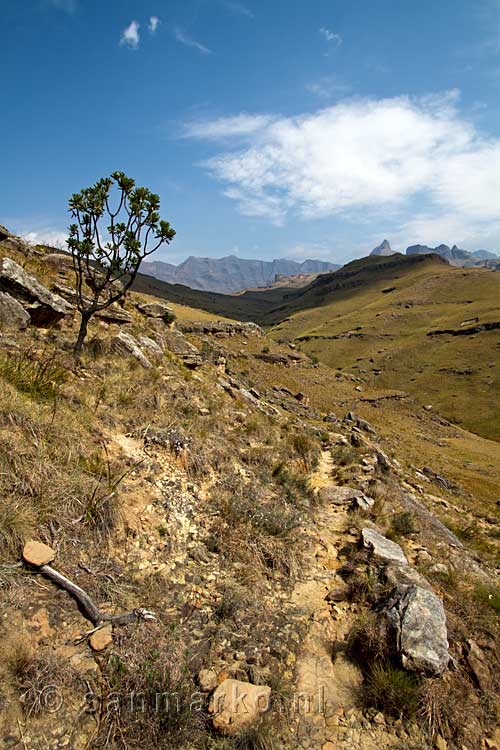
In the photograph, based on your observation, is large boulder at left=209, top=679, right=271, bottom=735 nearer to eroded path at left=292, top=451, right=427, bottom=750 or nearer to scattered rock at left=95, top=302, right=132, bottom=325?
eroded path at left=292, top=451, right=427, bottom=750

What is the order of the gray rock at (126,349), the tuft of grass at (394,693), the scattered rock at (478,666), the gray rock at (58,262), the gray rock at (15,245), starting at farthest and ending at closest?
the gray rock at (58,262), the gray rock at (15,245), the gray rock at (126,349), the scattered rock at (478,666), the tuft of grass at (394,693)

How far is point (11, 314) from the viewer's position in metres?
9.68

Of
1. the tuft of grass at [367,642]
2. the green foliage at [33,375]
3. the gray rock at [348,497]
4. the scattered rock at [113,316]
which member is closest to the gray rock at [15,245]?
the scattered rock at [113,316]

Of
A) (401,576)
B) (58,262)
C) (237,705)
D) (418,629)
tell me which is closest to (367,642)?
(418,629)

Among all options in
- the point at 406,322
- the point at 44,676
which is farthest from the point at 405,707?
the point at 406,322

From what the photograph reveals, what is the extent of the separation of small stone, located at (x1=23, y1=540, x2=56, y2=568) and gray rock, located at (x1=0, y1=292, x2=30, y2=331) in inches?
285

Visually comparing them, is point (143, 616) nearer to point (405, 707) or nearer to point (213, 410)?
point (405, 707)

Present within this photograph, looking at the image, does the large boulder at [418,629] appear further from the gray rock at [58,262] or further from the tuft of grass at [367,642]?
the gray rock at [58,262]

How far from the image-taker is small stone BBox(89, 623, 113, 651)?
11.8 ft

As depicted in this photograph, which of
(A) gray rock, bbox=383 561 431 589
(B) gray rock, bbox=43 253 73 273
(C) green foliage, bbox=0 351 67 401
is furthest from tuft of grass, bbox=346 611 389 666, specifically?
(B) gray rock, bbox=43 253 73 273

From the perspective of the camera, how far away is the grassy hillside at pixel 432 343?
2808 inches

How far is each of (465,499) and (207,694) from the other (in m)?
21.3

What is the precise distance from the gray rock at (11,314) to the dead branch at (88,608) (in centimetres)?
763

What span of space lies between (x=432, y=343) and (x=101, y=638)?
107m
